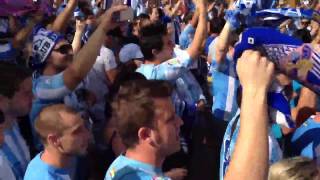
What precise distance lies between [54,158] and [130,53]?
2.48 metres

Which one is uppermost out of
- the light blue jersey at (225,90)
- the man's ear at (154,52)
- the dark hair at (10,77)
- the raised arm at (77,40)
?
the dark hair at (10,77)

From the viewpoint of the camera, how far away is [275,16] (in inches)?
134

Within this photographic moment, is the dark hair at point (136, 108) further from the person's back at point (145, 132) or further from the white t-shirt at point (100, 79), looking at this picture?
the white t-shirt at point (100, 79)

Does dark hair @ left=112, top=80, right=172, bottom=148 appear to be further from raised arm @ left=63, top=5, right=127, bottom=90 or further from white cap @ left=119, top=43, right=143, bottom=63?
white cap @ left=119, top=43, right=143, bottom=63

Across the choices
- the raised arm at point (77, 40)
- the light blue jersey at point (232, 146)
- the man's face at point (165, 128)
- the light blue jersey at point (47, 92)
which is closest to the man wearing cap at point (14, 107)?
the light blue jersey at point (47, 92)

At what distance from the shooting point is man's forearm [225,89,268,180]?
1.76m

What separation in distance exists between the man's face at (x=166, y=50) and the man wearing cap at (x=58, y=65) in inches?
28.2

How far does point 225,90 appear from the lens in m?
5.03

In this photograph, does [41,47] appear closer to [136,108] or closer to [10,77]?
[10,77]

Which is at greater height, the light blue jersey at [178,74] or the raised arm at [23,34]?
the raised arm at [23,34]

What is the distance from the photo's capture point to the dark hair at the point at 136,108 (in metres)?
2.13

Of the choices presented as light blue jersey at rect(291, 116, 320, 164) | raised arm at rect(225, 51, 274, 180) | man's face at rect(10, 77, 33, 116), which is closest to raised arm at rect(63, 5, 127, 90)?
man's face at rect(10, 77, 33, 116)

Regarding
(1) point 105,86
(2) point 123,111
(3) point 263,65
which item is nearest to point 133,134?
(2) point 123,111

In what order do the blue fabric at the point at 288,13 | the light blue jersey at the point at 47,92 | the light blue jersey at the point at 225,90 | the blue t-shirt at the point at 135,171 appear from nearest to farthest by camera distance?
the blue t-shirt at the point at 135,171
the blue fabric at the point at 288,13
the light blue jersey at the point at 47,92
the light blue jersey at the point at 225,90
